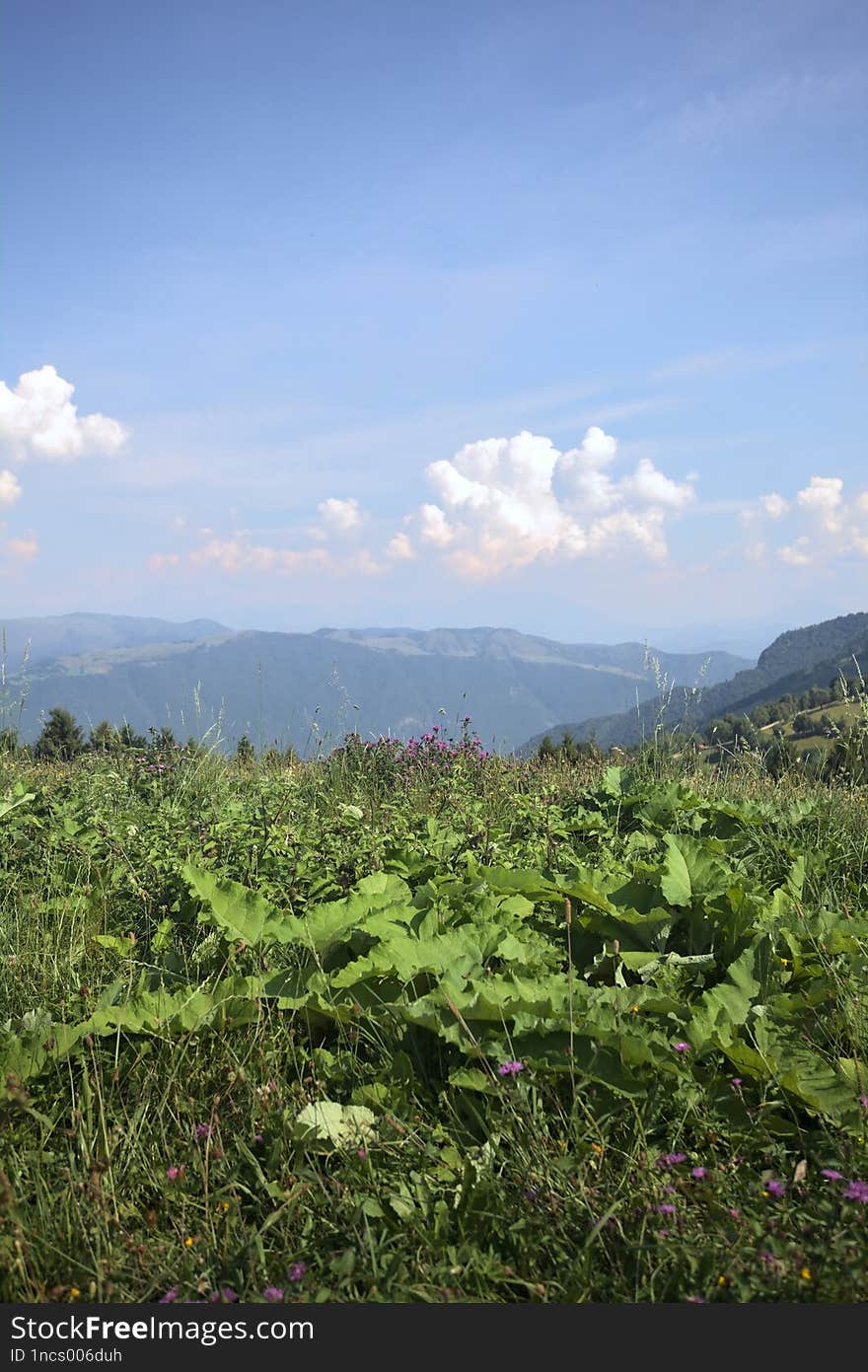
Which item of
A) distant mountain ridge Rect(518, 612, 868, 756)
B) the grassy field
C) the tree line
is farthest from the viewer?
distant mountain ridge Rect(518, 612, 868, 756)

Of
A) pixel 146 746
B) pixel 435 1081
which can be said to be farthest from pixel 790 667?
pixel 435 1081

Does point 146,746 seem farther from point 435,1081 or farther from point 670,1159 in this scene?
point 670,1159

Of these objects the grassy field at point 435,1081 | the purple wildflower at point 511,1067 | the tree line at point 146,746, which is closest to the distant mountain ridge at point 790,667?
the tree line at point 146,746

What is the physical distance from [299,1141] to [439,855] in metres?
2.19

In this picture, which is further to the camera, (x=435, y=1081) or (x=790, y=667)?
(x=790, y=667)

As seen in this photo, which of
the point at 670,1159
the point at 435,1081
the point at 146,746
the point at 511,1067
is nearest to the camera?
the point at 670,1159

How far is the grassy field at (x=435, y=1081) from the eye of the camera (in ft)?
6.39

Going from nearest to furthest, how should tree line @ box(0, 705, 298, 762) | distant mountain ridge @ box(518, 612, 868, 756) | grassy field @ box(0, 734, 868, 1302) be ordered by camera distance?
1. grassy field @ box(0, 734, 868, 1302)
2. tree line @ box(0, 705, 298, 762)
3. distant mountain ridge @ box(518, 612, 868, 756)

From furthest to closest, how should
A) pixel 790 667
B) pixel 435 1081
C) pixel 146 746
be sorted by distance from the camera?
pixel 790 667 < pixel 146 746 < pixel 435 1081

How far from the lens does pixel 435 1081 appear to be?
2635mm

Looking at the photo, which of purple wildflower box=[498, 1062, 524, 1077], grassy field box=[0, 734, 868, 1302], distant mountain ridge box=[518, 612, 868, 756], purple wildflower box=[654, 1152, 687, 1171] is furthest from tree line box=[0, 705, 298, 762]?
distant mountain ridge box=[518, 612, 868, 756]

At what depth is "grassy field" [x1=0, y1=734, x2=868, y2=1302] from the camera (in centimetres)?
195

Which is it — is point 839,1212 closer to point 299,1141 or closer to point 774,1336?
point 774,1336

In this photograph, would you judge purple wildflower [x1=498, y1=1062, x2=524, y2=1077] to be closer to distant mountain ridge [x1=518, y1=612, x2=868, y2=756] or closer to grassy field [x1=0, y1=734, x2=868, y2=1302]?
grassy field [x1=0, y1=734, x2=868, y2=1302]
